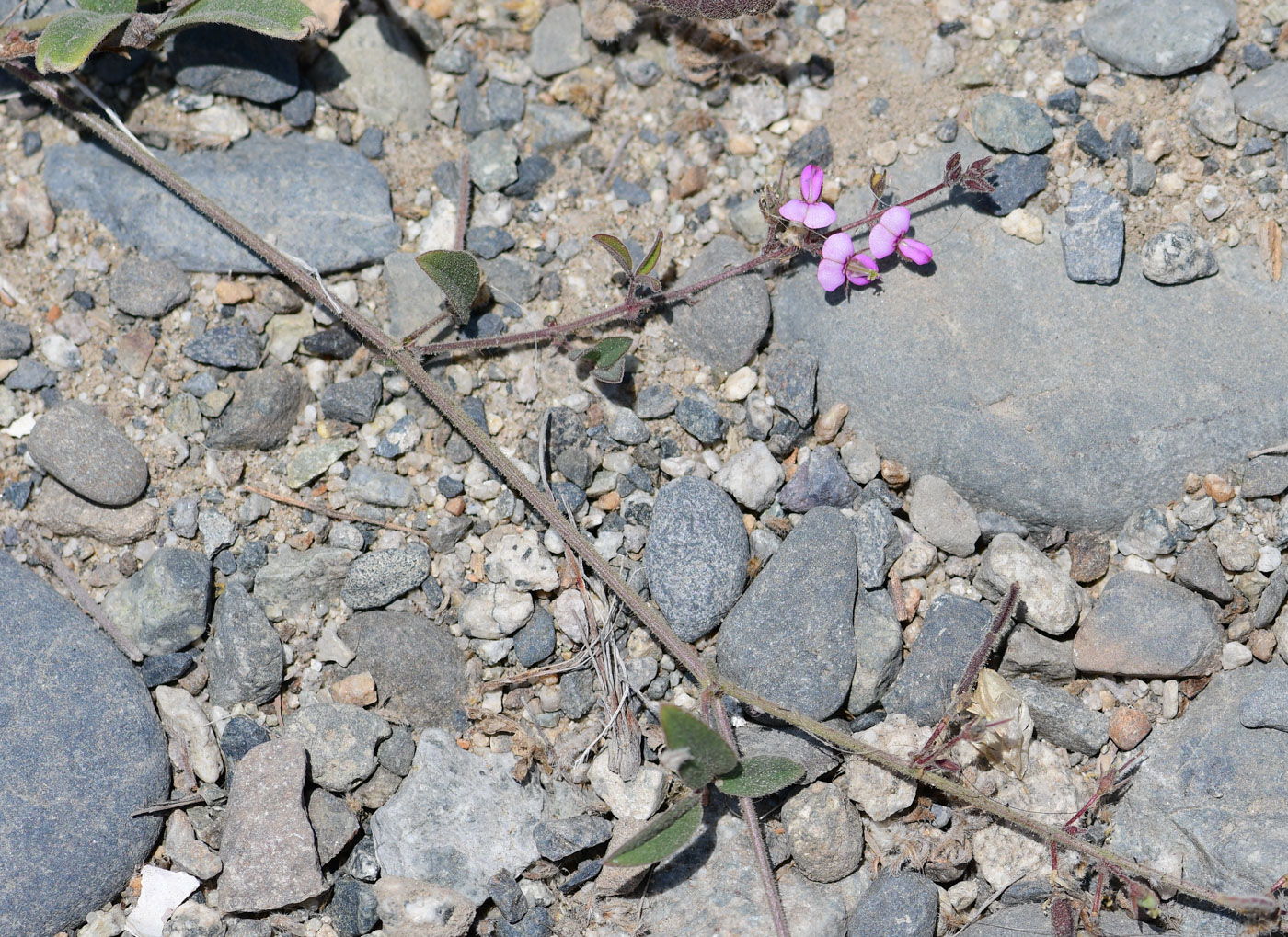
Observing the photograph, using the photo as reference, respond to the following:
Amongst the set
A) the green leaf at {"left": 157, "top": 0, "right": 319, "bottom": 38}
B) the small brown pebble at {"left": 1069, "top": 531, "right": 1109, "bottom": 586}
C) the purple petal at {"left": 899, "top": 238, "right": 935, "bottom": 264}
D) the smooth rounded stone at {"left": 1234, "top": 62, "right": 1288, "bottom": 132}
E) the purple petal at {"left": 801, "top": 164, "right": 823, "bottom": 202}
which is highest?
the green leaf at {"left": 157, "top": 0, "right": 319, "bottom": 38}

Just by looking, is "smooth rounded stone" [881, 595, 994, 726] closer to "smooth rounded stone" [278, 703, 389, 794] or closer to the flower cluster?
the flower cluster

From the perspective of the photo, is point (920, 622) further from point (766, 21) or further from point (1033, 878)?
point (766, 21)

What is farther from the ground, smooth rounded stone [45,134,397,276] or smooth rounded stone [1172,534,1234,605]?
smooth rounded stone [45,134,397,276]

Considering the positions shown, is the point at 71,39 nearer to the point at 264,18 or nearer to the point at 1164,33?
Answer: the point at 264,18

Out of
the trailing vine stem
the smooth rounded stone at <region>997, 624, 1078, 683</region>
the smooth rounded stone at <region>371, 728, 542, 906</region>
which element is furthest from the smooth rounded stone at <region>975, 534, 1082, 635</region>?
the smooth rounded stone at <region>371, 728, 542, 906</region>

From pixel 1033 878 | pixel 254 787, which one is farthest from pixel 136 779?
pixel 1033 878

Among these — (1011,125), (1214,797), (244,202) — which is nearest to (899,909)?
(1214,797)

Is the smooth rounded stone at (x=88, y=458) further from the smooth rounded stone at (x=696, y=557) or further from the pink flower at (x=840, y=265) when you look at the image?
the pink flower at (x=840, y=265)
